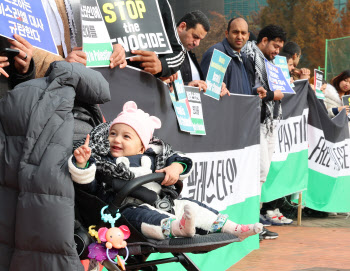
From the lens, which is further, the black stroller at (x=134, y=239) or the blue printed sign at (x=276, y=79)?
the blue printed sign at (x=276, y=79)

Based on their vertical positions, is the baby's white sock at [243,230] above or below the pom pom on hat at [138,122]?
below

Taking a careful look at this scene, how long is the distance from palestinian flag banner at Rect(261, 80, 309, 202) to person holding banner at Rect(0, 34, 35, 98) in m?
4.59

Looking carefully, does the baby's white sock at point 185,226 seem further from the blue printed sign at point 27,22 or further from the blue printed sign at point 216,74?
the blue printed sign at point 216,74

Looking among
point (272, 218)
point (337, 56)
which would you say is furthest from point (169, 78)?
point (337, 56)

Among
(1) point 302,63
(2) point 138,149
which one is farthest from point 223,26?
(2) point 138,149

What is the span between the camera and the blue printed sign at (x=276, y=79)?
7449 millimetres

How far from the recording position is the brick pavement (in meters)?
5.86

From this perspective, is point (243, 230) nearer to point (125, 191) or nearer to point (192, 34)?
point (125, 191)

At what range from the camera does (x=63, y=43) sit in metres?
3.89

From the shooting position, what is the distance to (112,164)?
3.03 metres

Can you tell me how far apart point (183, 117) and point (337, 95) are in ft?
18.3

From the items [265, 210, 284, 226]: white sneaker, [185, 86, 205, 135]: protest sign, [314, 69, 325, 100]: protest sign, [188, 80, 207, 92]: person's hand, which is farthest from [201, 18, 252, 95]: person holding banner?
[314, 69, 325, 100]: protest sign

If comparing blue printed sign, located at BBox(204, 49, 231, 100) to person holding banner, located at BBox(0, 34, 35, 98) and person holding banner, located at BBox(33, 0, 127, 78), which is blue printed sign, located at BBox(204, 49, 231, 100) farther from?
person holding banner, located at BBox(0, 34, 35, 98)

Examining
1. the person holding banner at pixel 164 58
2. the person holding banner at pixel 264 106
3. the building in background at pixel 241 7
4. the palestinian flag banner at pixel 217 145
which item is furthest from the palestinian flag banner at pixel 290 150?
the building in background at pixel 241 7
